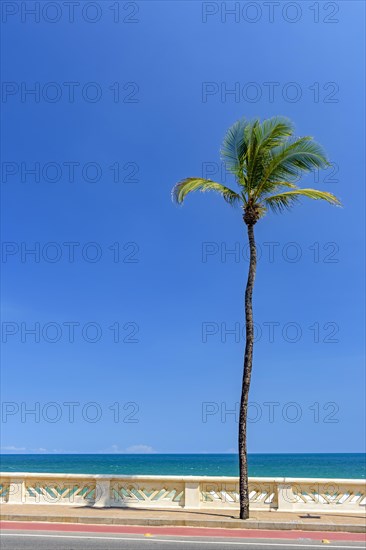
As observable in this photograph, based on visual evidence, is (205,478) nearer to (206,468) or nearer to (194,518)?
(194,518)

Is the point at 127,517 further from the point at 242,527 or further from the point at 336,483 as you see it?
the point at 336,483

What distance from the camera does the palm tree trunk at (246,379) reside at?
14258mm

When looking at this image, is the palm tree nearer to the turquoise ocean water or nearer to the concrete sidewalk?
the concrete sidewalk

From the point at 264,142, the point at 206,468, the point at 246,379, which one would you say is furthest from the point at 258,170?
the point at 206,468

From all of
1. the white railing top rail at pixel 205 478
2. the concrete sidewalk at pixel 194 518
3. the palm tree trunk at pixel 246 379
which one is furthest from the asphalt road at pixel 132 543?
the white railing top rail at pixel 205 478

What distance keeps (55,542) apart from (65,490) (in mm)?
5361

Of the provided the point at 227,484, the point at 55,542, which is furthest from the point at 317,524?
the point at 55,542

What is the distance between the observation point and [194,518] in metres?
13.8

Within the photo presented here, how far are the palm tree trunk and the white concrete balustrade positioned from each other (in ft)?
3.54

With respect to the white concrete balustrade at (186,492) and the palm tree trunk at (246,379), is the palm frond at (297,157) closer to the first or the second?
the palm tree trunk at (246,379)

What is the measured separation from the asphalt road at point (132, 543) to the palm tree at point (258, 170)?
491cm

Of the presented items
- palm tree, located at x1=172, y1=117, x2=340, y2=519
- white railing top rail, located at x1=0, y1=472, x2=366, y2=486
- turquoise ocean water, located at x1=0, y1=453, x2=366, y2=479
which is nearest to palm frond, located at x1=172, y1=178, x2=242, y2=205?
palm tree, located at x1=172, y1=117, x2=340, y2=519

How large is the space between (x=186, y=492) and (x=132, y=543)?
4579 millimetres

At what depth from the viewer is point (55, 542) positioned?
1123 centimetres
